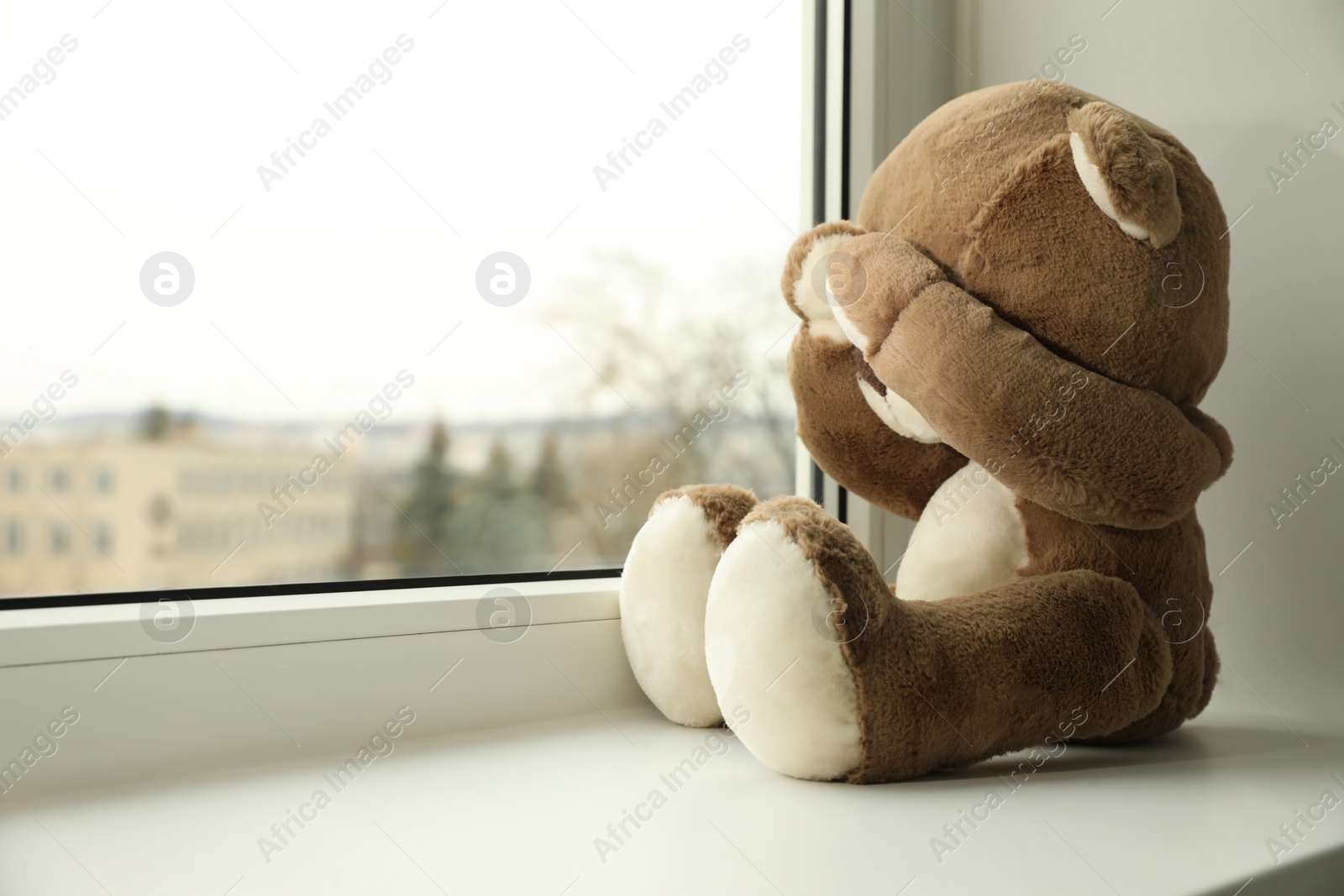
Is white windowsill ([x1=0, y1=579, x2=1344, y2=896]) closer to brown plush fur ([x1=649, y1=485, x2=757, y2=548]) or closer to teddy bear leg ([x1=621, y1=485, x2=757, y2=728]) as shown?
teddy bear leg ([x1=621, y1=485, x2=757, y2=728])

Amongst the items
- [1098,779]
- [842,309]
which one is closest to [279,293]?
[842,309]

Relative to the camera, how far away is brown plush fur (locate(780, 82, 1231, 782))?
0.78 metres

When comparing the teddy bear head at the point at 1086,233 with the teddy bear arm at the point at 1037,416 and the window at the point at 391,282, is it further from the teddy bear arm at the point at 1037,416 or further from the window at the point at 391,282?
the window at the point at 391,282

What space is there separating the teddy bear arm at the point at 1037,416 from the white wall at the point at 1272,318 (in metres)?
0.33

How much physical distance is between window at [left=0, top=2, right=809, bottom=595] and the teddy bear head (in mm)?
393

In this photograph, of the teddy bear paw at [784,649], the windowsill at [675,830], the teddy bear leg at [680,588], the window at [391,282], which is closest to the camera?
the windowsill at [675,830]

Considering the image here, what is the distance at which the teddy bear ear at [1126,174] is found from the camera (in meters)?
0.80

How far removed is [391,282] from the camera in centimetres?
100

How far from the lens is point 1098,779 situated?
83cm

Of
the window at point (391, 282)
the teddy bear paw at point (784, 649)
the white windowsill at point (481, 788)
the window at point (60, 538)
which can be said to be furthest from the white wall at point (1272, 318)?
the window at point (60, 538)

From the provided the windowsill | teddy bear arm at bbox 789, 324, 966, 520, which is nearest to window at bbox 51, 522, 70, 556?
the windowsill

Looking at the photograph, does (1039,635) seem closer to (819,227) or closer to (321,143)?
(819,227)

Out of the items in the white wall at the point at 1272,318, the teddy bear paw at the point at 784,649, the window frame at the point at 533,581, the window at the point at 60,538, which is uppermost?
the window at the point at 60,538

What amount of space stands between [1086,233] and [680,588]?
467mm
